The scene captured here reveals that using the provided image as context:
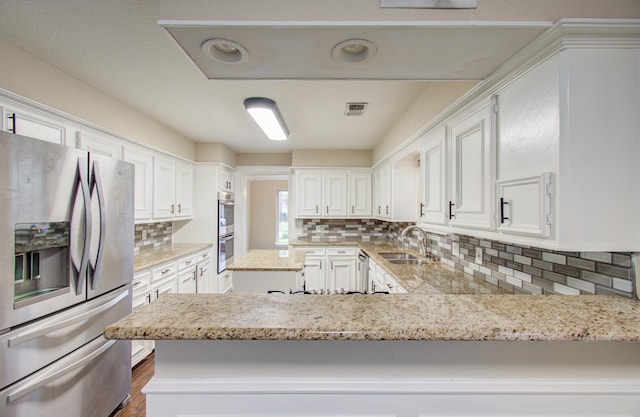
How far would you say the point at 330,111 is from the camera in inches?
109

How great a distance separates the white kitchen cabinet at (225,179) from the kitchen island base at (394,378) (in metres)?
3.58

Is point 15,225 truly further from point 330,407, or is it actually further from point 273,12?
point 330,407

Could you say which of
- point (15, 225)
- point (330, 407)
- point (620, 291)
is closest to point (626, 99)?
point (620, 291)

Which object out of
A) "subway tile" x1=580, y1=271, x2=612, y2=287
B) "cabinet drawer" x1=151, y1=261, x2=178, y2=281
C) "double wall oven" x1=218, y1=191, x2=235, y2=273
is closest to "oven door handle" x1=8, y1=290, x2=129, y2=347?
"cabinet drawer" x1=151, y1=261, x2=178, y2=281

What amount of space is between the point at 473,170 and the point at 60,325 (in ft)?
8.08

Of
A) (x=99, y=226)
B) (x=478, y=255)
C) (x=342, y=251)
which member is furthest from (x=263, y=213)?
(x=478, y=255)

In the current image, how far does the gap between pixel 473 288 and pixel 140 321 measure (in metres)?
1.79

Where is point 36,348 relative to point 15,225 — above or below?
below

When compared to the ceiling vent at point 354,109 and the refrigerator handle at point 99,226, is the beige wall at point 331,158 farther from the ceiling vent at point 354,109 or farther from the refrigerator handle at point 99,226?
the refrigerator handle at point 99,226

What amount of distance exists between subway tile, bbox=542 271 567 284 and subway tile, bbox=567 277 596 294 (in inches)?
0.9

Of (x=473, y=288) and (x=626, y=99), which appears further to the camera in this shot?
(x=473, y=288)

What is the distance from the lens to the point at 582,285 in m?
1.15

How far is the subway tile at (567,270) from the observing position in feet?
3.86

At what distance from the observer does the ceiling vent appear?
2.60 metres
